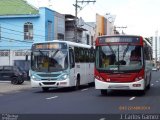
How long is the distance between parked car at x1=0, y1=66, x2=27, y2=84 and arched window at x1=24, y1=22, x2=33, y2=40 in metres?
13.8

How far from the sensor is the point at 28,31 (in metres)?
57.3

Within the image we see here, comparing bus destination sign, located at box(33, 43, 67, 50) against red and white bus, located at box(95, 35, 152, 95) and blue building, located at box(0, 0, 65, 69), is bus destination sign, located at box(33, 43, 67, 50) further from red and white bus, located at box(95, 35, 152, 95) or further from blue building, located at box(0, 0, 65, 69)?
blue building, located at box(0, 0, 65, 69)

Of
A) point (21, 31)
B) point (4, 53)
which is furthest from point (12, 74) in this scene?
point (4, 53)

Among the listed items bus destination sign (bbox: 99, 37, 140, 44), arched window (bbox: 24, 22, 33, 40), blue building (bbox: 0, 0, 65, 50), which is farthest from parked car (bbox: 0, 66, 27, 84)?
bus destination sign (bbox: 99, 37, 140, 44)

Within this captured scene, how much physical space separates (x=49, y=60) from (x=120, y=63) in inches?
230

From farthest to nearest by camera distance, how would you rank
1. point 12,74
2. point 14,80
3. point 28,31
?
point 28,31
point 12,74
point 14,80

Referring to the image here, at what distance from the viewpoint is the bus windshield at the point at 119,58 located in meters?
24.7

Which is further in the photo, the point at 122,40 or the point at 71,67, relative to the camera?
the point at 71,67

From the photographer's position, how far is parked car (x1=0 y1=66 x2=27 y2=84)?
41.3 meters

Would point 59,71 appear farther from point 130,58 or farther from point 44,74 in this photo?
point 130,58

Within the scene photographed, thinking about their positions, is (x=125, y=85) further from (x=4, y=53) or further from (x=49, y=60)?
(x=4, y=53)

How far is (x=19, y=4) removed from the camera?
196ft

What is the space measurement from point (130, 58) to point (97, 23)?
221 feet

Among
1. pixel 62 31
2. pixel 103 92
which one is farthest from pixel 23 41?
pixel 103 92
